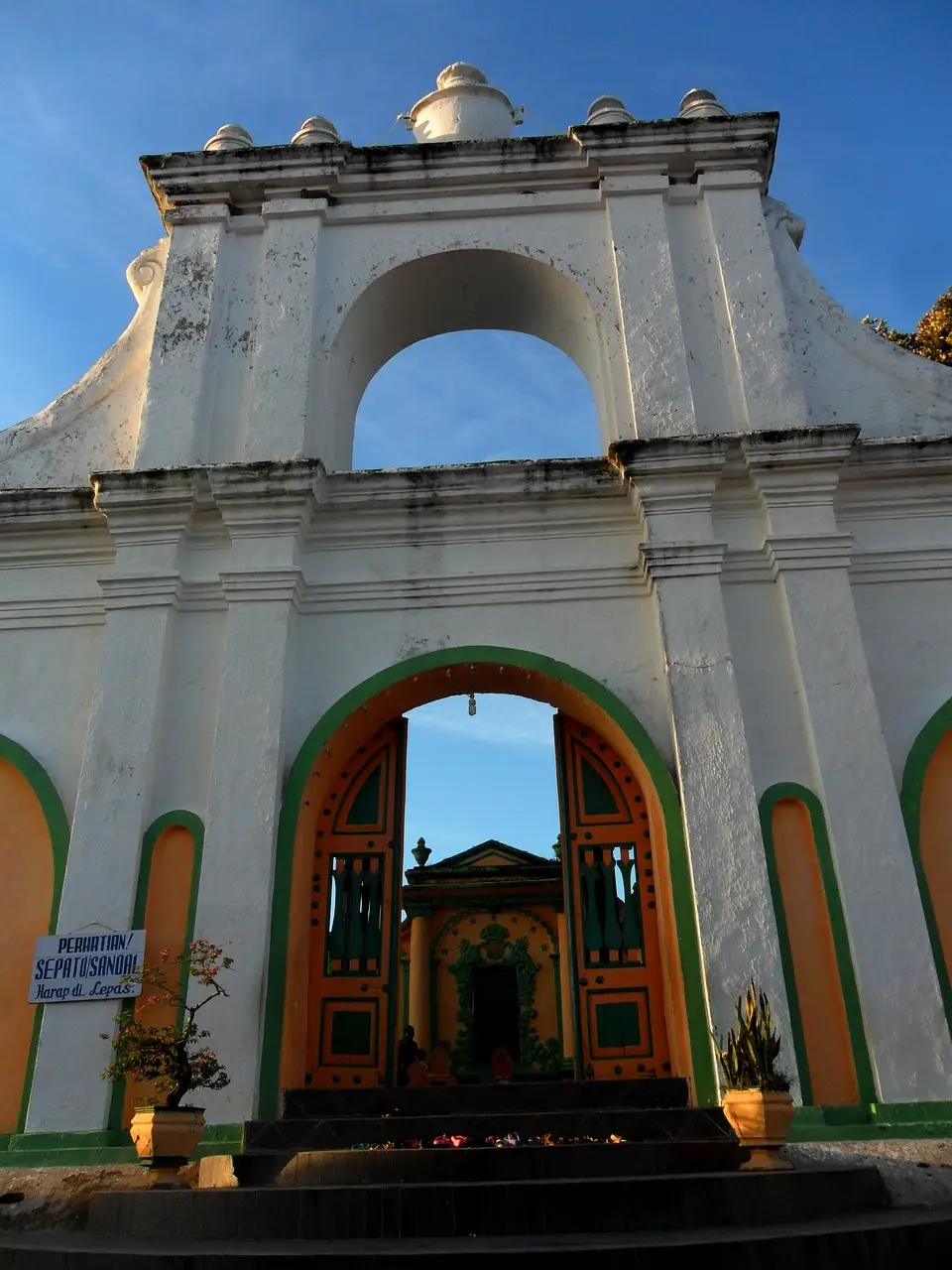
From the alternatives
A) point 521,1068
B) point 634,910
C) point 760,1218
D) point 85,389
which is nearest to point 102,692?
point 85,389

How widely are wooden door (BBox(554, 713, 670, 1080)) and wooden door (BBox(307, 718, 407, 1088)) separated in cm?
117

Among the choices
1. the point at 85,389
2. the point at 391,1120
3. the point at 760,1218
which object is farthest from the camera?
the point at 85,389

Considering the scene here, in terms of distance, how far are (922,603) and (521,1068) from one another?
8308mm

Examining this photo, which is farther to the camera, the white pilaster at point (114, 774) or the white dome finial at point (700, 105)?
the white dome finial at point (700, 105)

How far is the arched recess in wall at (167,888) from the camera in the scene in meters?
6.09

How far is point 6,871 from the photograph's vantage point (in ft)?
21.9

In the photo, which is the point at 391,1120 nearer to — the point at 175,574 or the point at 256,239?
the point at 175,574

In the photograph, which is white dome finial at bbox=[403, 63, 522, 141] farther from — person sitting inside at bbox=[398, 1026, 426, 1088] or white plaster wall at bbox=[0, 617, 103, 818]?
person sitting inside at bbox=[398, 1026, 426, 1088]

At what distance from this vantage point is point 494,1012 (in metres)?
13.0

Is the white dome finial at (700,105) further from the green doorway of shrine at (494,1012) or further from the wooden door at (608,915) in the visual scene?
the green doorway of shrine at (494,1012)

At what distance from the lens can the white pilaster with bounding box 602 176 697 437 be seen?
745cm

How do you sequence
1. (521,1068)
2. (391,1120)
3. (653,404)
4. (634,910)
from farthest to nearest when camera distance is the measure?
(521,1068), (653,404), (634,910), (391,1120)

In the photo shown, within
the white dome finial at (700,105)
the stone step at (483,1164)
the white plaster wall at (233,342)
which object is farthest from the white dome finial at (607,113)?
the stone step at (483,1164)

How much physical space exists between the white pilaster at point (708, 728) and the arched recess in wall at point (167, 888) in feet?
9.84
